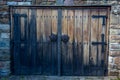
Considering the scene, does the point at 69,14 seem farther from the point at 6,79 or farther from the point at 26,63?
the point at 6,79

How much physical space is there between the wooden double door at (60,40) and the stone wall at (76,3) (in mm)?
178

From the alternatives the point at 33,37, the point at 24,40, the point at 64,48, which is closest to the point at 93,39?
the point at 64,48

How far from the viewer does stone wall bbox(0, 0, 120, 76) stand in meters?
7.38

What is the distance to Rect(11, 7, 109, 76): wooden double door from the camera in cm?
758

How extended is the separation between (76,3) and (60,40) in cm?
106

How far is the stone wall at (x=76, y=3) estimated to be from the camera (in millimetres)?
7379

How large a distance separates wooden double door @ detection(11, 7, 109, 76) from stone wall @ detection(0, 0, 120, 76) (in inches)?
7.0

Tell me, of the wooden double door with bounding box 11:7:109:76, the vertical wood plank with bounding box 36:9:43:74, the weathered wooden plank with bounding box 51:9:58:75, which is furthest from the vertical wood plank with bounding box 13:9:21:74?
the weathered wooden plank with bounding box 51:9:58:75

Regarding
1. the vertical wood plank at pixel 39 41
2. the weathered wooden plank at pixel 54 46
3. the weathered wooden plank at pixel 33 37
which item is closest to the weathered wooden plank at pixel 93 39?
the weathered wooden plank at pixel 54 46

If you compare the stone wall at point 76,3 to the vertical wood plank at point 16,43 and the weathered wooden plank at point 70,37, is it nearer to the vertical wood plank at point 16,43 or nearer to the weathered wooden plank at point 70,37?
the vertical wood plank at point 16,43

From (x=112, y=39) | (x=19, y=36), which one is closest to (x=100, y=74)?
(x=112, y=39)

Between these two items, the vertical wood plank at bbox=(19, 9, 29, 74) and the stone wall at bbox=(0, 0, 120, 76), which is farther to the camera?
the vertical wood plank at bbox=(19, 9, 29, 74)

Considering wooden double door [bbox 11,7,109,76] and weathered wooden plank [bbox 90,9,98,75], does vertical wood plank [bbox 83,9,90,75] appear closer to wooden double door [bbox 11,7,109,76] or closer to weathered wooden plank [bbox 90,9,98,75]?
wooden double door [bbox 11,7,109,76]

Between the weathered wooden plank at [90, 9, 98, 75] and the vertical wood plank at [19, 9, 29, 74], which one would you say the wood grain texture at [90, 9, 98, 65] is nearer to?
the weathered wooden plank at [90, 9, 98, 75]
